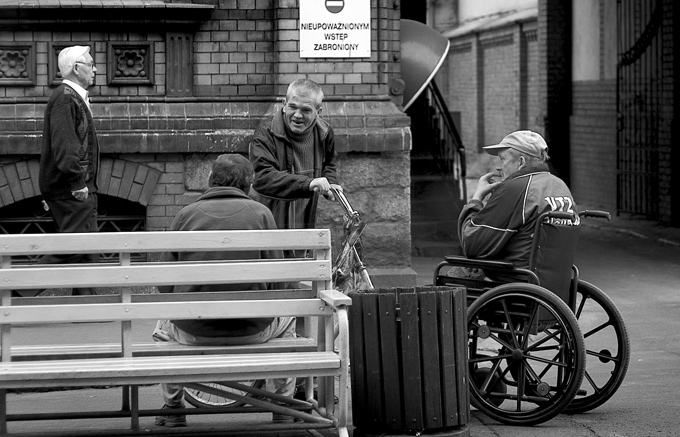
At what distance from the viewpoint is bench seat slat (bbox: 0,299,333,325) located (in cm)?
514

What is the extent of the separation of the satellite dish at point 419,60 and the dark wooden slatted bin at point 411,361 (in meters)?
4.78

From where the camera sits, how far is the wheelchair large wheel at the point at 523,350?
577 cm

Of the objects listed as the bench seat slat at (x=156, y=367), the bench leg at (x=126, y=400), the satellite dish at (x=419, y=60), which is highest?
the satellite dish at (x=419, y=60)

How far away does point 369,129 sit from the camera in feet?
30.3

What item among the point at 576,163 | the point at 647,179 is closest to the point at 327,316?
the point at 647,179

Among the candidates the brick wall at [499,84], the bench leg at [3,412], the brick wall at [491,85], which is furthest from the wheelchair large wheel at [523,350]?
the brick wall at [499,84]

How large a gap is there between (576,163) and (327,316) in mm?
13787

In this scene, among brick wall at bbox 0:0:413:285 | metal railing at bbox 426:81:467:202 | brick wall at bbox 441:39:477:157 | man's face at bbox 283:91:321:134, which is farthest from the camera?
brick wall at bbox 441:39:477:157

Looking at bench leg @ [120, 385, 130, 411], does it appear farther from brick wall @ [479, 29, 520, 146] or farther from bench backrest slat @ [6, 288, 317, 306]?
brick wall @ [479, 29, 520, 146]

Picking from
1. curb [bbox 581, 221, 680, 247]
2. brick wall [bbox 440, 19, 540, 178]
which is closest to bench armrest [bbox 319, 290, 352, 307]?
curb [bbox 581, 221, 680, 247]

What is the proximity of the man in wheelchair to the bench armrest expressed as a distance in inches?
43.2

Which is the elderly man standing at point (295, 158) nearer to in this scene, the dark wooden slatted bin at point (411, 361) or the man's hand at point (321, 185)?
the man's hand at point (321, 185)

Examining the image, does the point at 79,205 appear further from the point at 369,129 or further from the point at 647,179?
the point at 647,179

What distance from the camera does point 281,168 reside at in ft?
22.4
